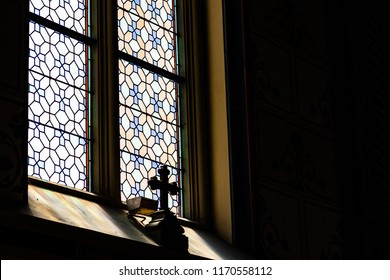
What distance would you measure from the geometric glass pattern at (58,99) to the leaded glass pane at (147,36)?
1.25 ft

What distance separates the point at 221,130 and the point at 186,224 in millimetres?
724

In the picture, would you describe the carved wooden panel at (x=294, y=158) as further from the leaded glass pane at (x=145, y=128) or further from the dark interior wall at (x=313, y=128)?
the leaded glass pane at (x=145, y=128)

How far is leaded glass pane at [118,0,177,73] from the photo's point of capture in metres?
7.58

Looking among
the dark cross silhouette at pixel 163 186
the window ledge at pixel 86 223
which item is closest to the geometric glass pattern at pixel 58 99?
the window ledge at pixel 86 223

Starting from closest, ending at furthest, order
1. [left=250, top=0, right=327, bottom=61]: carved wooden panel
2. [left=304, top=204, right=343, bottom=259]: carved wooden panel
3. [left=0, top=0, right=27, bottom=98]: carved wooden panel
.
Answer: [left=0, top=0, right=27, bottom=98]: carved wooden panel → [left=304, top=204, right=343, bottom=259]: carved wooden panel → [left=250, top=0, right=327, bottom=61]: carved wooden panel

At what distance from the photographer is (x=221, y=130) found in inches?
307

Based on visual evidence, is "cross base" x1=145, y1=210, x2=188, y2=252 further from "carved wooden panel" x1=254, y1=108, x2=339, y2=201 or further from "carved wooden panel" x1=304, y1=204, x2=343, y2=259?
"carved wooden panel" x1=304, y1=204, x2=343, y2=259

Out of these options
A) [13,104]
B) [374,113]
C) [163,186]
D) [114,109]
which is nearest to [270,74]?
[374,113]

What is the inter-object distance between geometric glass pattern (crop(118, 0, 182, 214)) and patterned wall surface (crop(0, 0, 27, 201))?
1.09 metres

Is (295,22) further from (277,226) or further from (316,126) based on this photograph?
(277,226)

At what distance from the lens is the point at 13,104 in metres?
6.21

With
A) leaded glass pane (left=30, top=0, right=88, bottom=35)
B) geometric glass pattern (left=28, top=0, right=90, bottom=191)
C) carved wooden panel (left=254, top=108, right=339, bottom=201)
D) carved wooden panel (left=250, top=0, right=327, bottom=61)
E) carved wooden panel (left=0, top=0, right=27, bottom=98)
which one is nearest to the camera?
carved wooden panel (left=0, top=0, right=27, bottom=98)

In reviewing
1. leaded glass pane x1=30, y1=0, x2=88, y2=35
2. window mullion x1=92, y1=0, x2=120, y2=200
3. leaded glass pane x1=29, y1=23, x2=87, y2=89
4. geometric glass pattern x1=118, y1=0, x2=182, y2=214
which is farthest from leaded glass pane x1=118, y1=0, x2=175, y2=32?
leaded glass pane x1=29, y1=23, x2=87, y2=89

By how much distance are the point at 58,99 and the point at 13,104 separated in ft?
2.34
